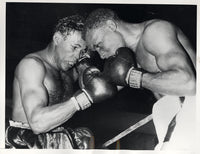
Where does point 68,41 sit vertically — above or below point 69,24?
below

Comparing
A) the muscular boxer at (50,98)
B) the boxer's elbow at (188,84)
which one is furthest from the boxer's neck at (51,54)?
the boxer's elbow at (188,84)

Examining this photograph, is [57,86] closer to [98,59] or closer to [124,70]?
[98,59]

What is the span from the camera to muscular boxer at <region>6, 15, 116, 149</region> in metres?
2.03

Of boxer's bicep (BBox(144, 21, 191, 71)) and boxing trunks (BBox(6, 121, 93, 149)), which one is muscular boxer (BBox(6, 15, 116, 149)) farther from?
boxer's bicep (BBox(144, 21, 191, 71))

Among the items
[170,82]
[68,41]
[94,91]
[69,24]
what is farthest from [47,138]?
[170,82]

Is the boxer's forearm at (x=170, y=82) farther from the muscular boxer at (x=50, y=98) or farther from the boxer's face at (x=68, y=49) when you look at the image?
the boxer's face at (x=68, y=49)

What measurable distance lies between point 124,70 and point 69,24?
1.55 ft

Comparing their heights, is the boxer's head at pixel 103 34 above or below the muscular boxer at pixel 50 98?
above

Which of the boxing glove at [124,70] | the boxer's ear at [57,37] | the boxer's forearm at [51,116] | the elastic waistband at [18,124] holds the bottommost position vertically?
the elastic waistband at [18,124]

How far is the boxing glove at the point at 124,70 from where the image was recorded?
2.04 meters

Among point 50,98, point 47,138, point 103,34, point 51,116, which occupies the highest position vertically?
point 103,34

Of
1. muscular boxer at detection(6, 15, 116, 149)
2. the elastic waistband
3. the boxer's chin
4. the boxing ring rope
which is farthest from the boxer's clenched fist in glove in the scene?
the elastic waistband

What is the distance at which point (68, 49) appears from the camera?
210 cm

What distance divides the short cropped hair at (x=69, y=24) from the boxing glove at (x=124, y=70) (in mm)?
311
